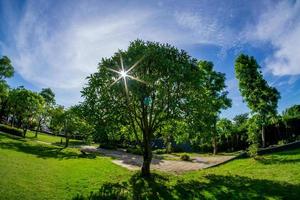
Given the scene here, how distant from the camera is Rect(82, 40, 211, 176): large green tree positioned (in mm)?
21422

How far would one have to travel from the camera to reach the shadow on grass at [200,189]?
15.0 metres

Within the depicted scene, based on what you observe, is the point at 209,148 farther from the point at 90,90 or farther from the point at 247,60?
the point at 90,90

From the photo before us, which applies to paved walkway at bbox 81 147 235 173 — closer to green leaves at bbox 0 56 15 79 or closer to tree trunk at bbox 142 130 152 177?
tree trunk at bbox 142 130 152 177

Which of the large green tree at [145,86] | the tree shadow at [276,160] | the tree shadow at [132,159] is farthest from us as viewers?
the tree shadow at [132,159]

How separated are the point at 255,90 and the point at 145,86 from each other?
27093 millimetres

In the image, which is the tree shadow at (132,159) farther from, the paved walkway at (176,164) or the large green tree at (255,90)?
the large green tree at (255,90)

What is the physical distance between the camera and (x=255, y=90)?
42.4 m

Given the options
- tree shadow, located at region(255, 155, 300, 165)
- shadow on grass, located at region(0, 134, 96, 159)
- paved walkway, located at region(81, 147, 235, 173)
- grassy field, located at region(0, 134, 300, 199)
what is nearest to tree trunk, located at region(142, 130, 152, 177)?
grassy field, located at region(0, 134, 300, 199)

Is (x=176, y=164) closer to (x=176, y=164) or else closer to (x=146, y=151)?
(x=176, y=164)

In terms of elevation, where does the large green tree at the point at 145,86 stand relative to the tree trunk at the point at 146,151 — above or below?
above

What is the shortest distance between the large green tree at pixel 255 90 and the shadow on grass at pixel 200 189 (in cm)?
2507

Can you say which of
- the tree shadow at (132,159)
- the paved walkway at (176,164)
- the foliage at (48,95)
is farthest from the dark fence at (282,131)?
the foliage at (48,95)

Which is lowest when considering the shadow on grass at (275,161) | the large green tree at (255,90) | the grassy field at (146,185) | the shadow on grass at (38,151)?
the grassy field at (146,185)

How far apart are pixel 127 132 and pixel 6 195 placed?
14.9m
